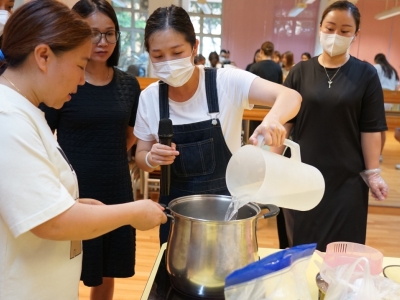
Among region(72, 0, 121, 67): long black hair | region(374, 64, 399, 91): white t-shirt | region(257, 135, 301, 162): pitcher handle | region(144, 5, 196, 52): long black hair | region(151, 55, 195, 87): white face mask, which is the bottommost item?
region(374, 64, 399, 91): white t-shirt

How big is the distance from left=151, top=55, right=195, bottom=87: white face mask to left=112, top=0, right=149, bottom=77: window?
21.2 ft

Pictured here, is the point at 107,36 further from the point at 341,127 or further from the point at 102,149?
the point at 341,127

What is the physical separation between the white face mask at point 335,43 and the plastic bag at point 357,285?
47.2 inches

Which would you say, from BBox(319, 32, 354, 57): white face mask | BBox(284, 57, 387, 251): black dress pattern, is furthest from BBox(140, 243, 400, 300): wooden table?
BBox(319, 32, 354, 57): white face mask

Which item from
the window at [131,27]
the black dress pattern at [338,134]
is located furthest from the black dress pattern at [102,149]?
the window at [131,27]

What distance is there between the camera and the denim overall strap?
1384 mm

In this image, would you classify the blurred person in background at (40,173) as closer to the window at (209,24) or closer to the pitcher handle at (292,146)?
the pitcher handle at (292,146)

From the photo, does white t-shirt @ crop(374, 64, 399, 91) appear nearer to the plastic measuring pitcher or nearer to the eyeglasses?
the eyeglasses

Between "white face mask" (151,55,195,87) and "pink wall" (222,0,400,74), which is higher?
"white face mask" (151,55,195,87)

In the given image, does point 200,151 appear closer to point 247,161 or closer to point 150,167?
point 150,167

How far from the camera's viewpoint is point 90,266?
1.58 m

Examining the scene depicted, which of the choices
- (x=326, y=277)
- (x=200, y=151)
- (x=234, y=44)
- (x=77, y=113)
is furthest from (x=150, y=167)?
(x=234, y=44)

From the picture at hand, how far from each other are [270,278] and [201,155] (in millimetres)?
714

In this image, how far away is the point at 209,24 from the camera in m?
10.8
